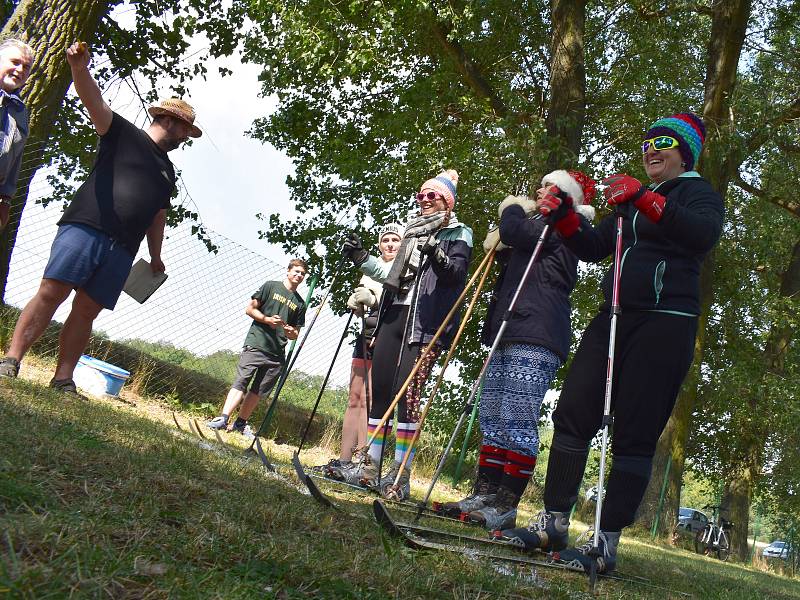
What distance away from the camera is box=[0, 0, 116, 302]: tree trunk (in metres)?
6.38

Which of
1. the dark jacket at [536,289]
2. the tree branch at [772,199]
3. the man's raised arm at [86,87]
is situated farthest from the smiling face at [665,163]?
the tree branch at [772,199]

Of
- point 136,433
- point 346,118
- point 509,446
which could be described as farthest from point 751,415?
point 136,433

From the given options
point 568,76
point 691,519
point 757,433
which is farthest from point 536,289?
point 691,519

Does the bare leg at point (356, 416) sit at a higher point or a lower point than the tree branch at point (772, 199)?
lower

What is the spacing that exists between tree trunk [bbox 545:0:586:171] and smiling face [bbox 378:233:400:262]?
5107 mm

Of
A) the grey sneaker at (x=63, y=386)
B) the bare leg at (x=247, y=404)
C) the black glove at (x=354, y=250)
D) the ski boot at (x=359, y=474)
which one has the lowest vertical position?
the grey sneaker at (x=63, y=386)

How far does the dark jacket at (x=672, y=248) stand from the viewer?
3232 millimetres

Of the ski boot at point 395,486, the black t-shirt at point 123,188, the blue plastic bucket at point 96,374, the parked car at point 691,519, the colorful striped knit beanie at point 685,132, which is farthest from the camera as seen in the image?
the parked car at point 691,519

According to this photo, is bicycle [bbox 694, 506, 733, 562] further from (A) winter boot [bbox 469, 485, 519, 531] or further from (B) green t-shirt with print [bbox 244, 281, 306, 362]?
(A) winter boot [bbox 469, 485, 519, 531]

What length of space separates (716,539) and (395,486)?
15.7m

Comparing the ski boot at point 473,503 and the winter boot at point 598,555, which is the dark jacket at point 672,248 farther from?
the ski boot at point 473,503

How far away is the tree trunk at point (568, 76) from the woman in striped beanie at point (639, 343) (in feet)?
22.6

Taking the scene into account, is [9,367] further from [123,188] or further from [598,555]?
[598,555]

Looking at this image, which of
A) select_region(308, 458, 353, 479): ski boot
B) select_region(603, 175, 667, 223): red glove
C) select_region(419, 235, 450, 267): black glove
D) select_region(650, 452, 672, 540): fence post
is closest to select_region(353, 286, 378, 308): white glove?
select_region(419, 235, 450, 267): black glove
